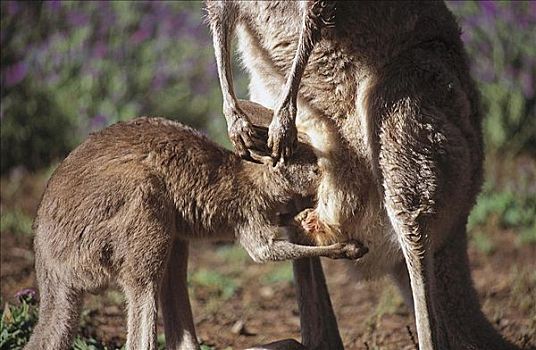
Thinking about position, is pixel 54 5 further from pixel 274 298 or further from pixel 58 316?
pixel 58 316

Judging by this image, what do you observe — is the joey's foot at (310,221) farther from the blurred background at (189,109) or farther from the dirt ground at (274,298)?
the blurred background at (189,109)

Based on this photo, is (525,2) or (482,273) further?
(525,2)

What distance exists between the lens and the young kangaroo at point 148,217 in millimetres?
4273

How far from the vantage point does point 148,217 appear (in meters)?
4.31

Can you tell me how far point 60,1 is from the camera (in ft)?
28.0

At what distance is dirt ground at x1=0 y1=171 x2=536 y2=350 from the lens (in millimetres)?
5793

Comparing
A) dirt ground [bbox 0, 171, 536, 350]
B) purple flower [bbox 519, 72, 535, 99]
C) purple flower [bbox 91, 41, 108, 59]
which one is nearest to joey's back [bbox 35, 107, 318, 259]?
dirt ground [bbox 0, 171, 536, 350]

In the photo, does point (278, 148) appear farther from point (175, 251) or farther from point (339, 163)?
point (175, 251)

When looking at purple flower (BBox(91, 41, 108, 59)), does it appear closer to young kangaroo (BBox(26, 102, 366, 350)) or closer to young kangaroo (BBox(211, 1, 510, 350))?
young kangaroo (BBox(211, 1, 510, 350))

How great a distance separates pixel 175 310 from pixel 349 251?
77cm

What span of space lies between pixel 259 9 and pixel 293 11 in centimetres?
15

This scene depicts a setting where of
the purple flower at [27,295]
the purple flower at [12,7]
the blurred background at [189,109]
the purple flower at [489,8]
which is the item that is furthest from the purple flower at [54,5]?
the purple flower at [27,295]

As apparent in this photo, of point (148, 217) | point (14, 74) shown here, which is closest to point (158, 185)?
point (148, 217)

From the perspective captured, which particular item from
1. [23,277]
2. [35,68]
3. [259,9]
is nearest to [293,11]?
[259,9]
